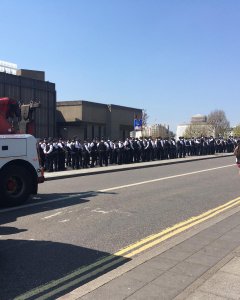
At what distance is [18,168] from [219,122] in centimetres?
9835

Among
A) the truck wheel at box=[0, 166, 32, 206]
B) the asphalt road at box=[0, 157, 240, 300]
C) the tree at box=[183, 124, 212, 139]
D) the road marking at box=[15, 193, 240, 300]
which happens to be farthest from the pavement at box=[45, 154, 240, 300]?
the tree at box=[183, 124, 212, 139]

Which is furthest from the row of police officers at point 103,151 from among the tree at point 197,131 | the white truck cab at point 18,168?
the tree at point 197,131

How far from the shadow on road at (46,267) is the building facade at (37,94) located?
32.7 meters

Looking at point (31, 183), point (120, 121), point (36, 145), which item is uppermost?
point (120, 121)

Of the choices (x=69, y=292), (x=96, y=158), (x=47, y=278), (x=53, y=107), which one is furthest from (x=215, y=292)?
(x=53, y=107)

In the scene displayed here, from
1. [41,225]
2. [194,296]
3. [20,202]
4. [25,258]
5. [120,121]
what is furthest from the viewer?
[120,121]

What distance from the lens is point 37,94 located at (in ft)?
138

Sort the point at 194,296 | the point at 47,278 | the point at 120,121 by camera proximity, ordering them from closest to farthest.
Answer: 1. the point at 194,296
2. the point at 47,278
3. the point at 120,121

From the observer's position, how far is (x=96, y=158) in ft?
81.3

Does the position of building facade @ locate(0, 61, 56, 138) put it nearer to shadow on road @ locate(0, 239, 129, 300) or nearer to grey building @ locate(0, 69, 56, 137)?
grey building @ locate(0, 69, 56, 137)

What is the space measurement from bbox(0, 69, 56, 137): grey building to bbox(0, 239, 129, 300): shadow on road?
3265 cm

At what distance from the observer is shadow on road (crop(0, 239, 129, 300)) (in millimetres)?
4996

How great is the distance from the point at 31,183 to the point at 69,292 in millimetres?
6767

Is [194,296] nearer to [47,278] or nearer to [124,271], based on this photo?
[124,271]
